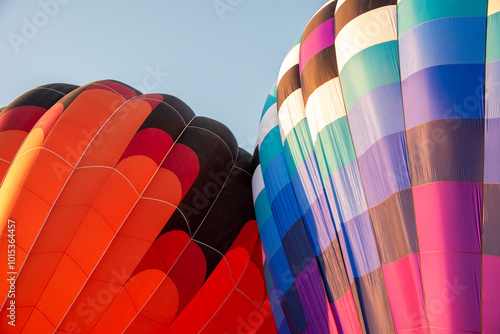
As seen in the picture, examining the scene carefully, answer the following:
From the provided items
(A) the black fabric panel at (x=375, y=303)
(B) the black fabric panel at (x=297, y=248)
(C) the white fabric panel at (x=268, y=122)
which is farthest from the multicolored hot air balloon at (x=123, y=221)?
(A) the black fabric panel at (x=375, y=303)

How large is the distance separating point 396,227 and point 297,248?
120cm

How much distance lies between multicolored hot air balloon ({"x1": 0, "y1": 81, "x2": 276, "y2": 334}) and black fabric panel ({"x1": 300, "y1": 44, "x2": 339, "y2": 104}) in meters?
1.21

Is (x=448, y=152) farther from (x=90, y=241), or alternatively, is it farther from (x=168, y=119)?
(x=90, y=241)

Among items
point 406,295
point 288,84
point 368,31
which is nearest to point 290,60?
point 288,84

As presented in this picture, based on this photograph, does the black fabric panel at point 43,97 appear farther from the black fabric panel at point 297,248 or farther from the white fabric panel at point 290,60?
the black fabric panel at point 297,248

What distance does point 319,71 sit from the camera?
507 cm

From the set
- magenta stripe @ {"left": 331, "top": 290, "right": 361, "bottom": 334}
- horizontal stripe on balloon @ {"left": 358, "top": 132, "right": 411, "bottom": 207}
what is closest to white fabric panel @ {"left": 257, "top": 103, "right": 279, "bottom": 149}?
horizontal stripe on balloon @ {"left": 358, "top": 132, "right": 411, "bottom": 207}

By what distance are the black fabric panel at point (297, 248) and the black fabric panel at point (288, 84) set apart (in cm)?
135

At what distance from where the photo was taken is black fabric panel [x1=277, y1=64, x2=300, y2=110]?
5453mm

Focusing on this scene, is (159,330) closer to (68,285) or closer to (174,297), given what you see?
(174,297)

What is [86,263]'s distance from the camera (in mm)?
4977

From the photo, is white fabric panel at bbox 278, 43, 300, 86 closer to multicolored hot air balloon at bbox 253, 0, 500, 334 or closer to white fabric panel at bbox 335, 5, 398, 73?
multicolored hot air balloon at bbox 253, 0, 500, 334

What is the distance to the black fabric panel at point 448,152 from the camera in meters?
3.82

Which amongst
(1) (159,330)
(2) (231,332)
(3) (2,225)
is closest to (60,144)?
(3) (2,225)
